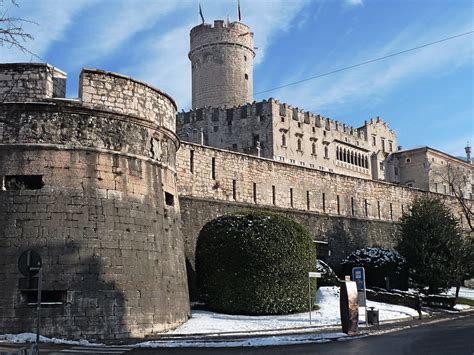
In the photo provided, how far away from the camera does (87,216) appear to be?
1488 centimetres

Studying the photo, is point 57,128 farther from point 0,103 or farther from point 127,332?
point 127,332

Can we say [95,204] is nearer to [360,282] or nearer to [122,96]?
[122,96]

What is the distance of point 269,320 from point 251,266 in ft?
6.32

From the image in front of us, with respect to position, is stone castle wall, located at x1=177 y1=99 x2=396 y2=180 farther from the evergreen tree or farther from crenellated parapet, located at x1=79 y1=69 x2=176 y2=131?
crenellated parapet, located at x1=79 y1=69 x2=176 y2=131

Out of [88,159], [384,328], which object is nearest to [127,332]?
[88,159]

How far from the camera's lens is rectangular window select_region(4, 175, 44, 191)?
1471 cm

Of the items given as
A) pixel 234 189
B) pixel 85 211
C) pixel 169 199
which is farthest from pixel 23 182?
pixel 234 189

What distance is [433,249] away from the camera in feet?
95.9

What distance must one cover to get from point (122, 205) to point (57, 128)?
2.62m

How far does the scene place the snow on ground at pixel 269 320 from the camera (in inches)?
649

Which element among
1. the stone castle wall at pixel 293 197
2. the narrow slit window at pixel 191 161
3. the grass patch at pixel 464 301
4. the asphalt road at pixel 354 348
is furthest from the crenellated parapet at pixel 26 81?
the grass patch at pixel 464 301

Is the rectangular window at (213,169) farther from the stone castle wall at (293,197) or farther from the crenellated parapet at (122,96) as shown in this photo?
the crenellated parapet at (122,96)

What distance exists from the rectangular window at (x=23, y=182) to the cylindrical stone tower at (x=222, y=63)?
48.5 m

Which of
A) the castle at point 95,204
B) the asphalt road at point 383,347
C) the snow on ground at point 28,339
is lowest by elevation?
the asphalt road at point 383,347
